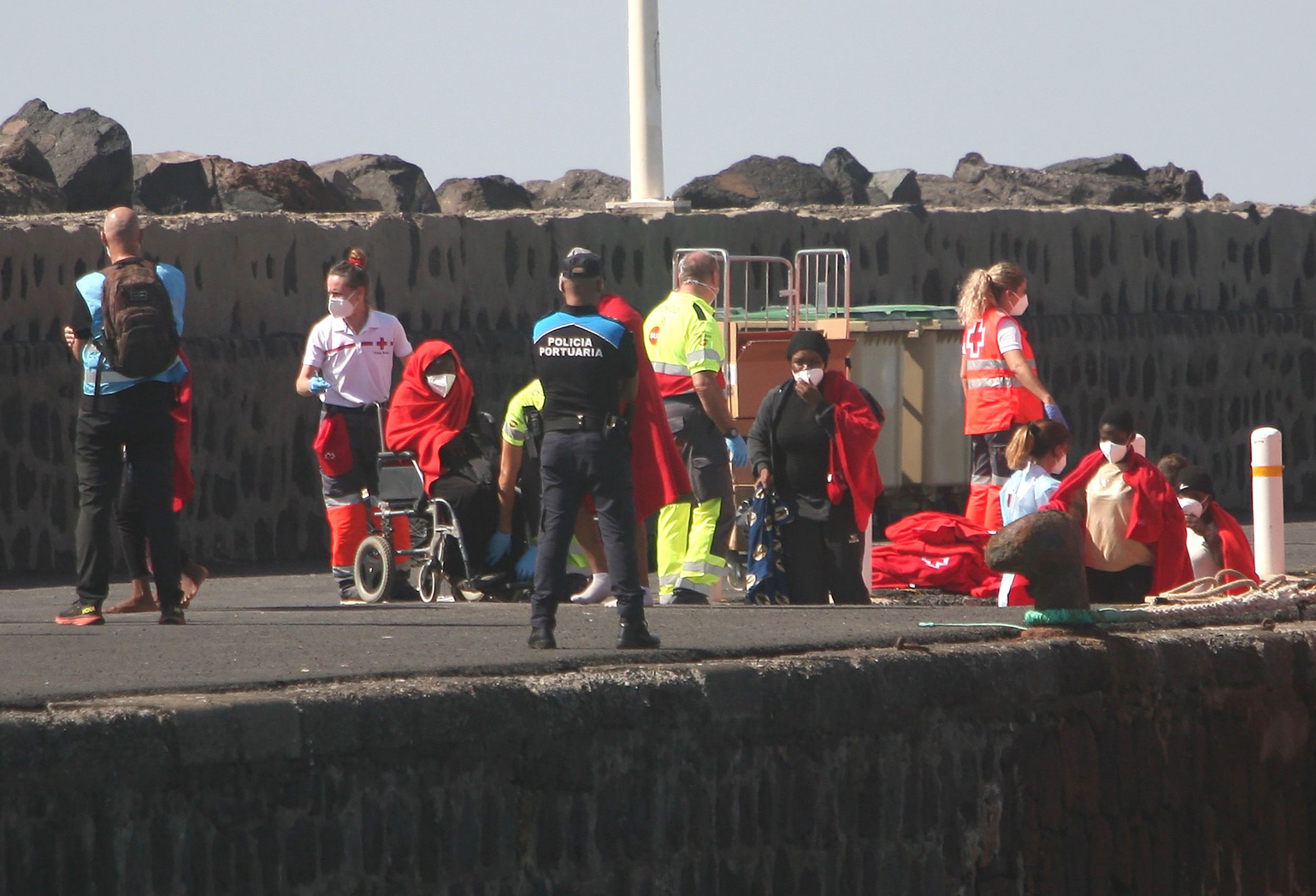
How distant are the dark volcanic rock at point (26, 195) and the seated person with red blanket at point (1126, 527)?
847 centimetres

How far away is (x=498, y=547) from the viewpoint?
10547 mm

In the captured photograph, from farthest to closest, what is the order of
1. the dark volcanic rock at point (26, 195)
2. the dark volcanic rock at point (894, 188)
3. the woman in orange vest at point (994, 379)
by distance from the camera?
the dark volcanic rock at point (894, 188)
the dark volcanic rock at point (26, 195)
the woman in orange vest at point (994, 379)

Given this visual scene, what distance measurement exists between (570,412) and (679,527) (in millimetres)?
2837

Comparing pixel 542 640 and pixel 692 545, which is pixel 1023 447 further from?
pixel 542 640

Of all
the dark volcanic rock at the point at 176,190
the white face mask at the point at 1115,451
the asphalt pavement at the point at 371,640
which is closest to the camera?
the asphalt pavement at the point at 371,640

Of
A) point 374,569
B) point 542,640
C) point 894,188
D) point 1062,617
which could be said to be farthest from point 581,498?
point 894,188

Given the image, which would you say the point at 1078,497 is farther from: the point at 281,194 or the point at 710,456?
the point at 281,194

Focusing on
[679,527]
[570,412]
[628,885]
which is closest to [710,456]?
[679,527]

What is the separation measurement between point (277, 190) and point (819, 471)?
824cm

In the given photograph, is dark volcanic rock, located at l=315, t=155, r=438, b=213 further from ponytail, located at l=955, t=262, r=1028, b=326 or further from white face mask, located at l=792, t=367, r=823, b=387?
white face mask, located at l=792, t=367, r=823, b=387

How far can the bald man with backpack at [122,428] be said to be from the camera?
8531mm

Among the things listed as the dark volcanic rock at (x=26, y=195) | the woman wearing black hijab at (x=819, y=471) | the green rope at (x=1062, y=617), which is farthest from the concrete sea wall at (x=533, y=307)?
the green rope at (x=1062, y=617)

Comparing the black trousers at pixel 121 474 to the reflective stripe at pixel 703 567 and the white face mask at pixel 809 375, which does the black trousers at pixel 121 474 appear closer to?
the reflective stripe at pixel 703 567

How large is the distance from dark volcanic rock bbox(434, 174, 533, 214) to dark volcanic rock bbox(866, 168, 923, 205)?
3166mm
